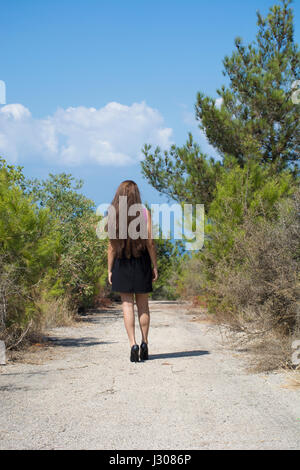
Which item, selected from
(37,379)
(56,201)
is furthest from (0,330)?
(56,201)

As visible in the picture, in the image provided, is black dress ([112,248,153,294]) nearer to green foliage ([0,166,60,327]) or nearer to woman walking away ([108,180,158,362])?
woman walking away ([108,180,158,362])

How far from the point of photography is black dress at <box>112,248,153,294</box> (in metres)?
6.55

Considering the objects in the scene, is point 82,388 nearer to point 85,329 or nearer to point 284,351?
point 284,351

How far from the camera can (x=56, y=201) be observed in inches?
611

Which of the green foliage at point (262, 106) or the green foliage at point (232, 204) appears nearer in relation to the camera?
the green foliage at point (232, 204)

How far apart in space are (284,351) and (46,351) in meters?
3.38

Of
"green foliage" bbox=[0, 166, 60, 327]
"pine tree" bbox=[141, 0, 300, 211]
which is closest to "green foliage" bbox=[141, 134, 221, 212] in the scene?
"pine tree" bbox=[141, 0, 300, 211]

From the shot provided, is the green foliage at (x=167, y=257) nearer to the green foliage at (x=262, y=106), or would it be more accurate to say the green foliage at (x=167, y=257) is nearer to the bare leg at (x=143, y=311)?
the green foliage at (x=262, y=106)

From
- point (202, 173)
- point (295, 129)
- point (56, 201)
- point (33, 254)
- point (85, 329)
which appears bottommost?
point (85, 329)

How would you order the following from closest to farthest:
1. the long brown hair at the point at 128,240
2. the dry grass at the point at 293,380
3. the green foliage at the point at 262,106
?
the dry grass at the point at 293,380 → the long brown hair at the point at 128,240 → the green foliage at the point at 262,106

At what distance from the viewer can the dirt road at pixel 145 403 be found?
3.35 meters

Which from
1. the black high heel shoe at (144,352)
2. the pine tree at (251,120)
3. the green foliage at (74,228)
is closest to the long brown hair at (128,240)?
the black high heel shoe at (144,352)

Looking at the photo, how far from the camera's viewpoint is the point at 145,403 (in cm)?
430

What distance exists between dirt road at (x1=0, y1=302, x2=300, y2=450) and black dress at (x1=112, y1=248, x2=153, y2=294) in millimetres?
889
